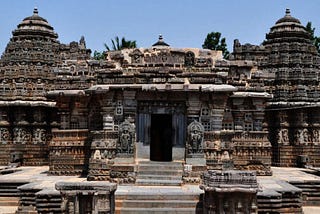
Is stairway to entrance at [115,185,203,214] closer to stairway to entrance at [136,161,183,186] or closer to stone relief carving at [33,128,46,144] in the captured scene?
stairway to entrance at [136,161,183,186]

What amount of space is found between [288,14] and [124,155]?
47.4ft

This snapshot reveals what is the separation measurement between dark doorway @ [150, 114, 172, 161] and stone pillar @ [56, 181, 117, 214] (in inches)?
266

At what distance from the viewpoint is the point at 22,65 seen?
71.3ft

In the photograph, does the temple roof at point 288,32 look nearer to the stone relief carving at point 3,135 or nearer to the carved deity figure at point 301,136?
the carved deity figure at point 301,136

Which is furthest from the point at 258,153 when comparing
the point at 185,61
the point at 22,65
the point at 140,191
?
the point at 22,65

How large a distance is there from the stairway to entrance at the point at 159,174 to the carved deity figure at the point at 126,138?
67 cm

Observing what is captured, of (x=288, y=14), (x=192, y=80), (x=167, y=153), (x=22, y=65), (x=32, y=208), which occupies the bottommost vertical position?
(x=32, y=208)

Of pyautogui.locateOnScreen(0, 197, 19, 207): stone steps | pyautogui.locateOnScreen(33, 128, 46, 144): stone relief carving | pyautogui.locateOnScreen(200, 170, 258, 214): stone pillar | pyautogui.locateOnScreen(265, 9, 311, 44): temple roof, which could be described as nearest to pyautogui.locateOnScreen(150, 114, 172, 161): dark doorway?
pyautogui.locateOnScreen(0, 197, 19, 207): stone steps

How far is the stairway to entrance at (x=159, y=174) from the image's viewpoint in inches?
492

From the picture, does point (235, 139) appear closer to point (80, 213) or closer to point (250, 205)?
point (250, 205)

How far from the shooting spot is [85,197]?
935 centimetres

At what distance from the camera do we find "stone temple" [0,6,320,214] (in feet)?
35.2

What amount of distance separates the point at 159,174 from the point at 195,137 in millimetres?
1640

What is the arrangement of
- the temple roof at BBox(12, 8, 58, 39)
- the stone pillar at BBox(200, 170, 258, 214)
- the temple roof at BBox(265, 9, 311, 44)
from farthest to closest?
the temple roof at BBox(12, 8, 58, 39)
the temple roof at BBox(265, 9, 311, 44)
the stone pillar at BBox(200, 170, 258, 214)
